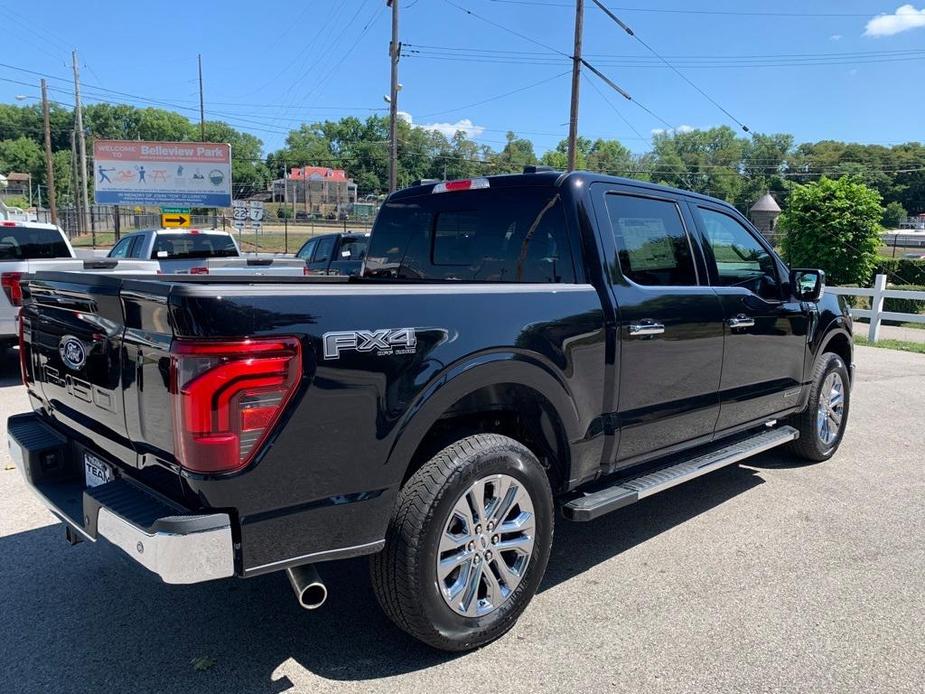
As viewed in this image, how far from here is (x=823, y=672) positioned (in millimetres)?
2854

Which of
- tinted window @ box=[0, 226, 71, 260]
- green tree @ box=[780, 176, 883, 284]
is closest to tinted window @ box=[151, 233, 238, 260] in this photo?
tinted window @ box=[0, 226, 71, 260]

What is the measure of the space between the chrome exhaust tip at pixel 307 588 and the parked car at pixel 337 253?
1180 centimetres

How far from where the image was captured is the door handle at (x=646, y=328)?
3555 mm

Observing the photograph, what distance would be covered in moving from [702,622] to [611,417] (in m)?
1.02

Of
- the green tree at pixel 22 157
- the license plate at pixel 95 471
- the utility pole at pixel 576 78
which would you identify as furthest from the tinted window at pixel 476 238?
the green tree at pixel 22 157

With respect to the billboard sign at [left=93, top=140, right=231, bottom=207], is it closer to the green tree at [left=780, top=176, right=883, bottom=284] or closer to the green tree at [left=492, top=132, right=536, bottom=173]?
the green tree at [left=780, top=176, right=883, bottom=284]

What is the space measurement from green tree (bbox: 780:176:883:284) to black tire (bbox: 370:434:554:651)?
22.1 metres

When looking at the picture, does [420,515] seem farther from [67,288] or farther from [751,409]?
[751,409]

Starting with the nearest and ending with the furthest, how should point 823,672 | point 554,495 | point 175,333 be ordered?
point 175,333
point 823,672
point 554,495

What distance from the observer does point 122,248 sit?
1425 cm

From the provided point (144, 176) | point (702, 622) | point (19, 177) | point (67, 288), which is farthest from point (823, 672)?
point (19, 177)

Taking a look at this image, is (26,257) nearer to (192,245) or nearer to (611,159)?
(192,245)

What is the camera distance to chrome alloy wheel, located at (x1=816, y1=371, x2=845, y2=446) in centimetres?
555

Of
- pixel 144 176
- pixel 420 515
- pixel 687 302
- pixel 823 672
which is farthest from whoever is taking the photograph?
pixel 144 176
